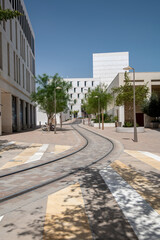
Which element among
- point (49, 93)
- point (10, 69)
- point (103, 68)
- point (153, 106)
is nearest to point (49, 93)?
point (49, 93)

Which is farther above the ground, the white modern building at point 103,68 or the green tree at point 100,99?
the white modern building at point 103,68

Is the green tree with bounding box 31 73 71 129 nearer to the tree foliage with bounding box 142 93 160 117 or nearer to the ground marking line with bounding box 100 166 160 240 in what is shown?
the tree foliage with bounding box 142 93 160 117

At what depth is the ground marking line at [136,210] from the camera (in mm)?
3012

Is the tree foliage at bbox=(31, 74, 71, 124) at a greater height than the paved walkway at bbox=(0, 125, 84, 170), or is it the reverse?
the tree foliage at bbox=(31, 74, 71, 124)

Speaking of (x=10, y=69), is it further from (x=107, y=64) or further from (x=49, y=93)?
(x=107, y=64)

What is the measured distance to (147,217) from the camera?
11.3ft

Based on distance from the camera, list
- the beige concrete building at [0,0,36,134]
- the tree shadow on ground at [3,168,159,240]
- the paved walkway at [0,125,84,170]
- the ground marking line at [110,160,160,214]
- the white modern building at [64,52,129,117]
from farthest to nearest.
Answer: the white modern building at [64,52,129,117], the beige concrete building at [0,0,36,134], the paved walkway at [0,125,84,170], the ground marking line at [110,160,160,214], the tree shadow on ground at [3,168,159,240]

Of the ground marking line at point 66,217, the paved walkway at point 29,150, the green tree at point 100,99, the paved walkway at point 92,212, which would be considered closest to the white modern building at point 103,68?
the green tree at point 100,99

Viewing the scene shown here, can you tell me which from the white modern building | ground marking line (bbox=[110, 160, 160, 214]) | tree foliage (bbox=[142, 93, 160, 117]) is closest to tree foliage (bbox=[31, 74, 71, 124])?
tree foliage (bbox=[142, 93, 160, 117])

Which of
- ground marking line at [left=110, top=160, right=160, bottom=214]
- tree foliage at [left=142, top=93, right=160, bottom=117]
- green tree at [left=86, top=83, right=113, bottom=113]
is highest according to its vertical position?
green tree at [left=86, top=83, right=113, bottom=113]

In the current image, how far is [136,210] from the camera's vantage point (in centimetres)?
374

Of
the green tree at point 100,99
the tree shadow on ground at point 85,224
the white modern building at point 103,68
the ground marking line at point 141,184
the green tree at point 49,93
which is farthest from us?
the white modern building at point 103,68

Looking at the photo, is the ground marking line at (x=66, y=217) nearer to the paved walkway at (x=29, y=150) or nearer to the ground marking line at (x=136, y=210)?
the ground marking line at (x=136, y=210)

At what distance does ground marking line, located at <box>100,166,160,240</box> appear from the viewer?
Answer: 3.01 metres
